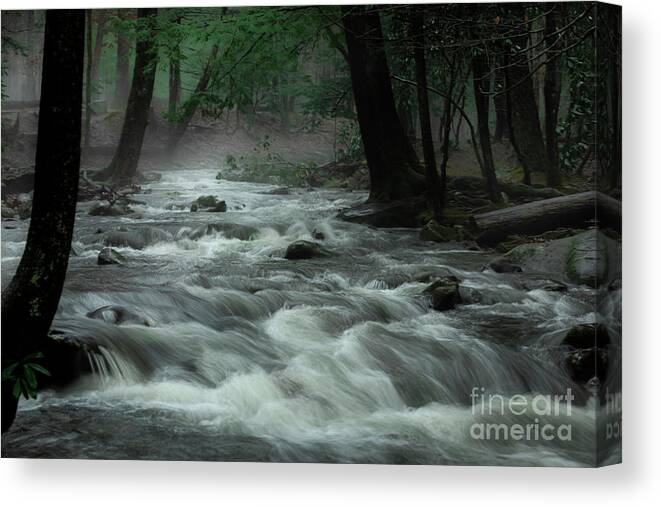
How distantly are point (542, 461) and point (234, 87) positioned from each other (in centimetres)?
325

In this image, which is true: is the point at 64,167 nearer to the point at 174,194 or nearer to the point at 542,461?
the point at 174,194

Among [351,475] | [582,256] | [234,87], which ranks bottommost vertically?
[351,475]

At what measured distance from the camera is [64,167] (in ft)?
25.6

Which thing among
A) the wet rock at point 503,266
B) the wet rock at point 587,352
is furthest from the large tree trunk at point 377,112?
the wet rock at point 587,352

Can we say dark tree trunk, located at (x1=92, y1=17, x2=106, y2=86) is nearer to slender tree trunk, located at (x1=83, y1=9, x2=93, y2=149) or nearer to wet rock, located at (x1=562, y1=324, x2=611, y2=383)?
slender tree trunk, located at (x1=83, y1=9, x2=93, y2=149)

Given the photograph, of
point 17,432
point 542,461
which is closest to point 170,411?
point 17,432

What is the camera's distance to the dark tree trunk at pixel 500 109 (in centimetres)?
759

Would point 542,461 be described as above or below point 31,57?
below

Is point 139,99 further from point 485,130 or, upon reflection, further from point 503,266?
point 503,266

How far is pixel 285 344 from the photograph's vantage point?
300 inches

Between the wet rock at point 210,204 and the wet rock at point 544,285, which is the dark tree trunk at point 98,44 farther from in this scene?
the wet rock at point 544,285

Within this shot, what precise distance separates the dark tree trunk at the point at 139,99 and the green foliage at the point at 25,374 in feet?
4.47

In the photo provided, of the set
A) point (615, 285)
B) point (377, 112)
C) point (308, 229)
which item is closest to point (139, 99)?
point (308, 229)

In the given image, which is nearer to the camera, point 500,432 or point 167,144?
point 500,432
